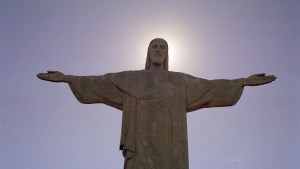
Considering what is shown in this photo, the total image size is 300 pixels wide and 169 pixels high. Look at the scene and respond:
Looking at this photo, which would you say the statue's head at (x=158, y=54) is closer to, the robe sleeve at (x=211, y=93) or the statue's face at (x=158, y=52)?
the statue's face at (x=158, y=52)

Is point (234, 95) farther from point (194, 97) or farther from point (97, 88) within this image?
point (97, 88)

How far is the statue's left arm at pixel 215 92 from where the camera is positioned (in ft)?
53.3

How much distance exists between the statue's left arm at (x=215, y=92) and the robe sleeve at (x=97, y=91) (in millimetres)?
2070

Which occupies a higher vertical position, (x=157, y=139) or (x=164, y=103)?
(x=164, y=103)

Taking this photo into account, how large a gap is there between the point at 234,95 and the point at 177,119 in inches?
77.4

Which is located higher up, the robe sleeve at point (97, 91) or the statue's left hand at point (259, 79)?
the statue's left hand at point (259, 79)

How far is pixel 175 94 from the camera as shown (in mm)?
16031

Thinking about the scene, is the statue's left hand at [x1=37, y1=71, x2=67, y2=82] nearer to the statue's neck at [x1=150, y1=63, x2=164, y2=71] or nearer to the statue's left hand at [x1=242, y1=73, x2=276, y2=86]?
the statue's neck at [x1=150, y1=63, x2=164, y2=71]

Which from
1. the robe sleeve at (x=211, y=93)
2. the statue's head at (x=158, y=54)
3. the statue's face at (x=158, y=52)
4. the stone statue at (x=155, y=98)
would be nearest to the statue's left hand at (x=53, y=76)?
the stone statue at (x=155, y=98)

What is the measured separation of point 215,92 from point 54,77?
15.6 ft

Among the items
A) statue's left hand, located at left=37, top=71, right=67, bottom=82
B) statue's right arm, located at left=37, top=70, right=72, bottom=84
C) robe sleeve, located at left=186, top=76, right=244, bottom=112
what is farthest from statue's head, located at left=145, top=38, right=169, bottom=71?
statue's left hand, located at left=37, top=71, right=67, bottom=82

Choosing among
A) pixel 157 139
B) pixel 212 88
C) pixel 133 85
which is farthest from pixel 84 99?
pixel 212 88

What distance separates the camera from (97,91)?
16250 millimetres

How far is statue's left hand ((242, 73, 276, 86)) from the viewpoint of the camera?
634 inches
